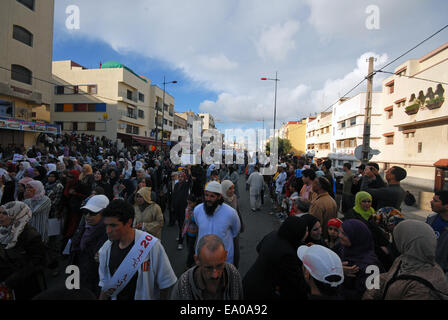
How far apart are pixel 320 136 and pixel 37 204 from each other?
4295cm

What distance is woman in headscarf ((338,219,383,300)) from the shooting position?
77.3 inches

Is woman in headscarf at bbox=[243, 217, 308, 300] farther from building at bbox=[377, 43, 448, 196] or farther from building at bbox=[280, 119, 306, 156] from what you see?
building at bbox=[280, 119, 306, 156]

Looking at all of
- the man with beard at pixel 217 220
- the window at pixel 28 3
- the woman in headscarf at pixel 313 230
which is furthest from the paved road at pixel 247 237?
the window at pixel 28 3

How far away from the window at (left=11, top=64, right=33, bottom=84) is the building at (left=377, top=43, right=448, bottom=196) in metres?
26.5

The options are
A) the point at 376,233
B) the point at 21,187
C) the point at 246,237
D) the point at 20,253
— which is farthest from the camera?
the point at 246,237

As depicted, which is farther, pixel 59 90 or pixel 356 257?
pixel 59 90

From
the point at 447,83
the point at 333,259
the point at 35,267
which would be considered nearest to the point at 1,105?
the point at 35,267

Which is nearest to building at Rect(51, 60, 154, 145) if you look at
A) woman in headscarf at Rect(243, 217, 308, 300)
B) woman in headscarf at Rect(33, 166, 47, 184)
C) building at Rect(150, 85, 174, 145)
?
building at Rect(150, 85, 174, 145)

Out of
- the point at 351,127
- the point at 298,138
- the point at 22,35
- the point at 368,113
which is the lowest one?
the point at 368,113

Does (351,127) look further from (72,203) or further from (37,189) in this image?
(37,189)

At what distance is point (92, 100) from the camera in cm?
3016

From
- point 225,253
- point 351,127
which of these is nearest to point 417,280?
point 225,253

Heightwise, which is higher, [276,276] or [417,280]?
[417,280]
